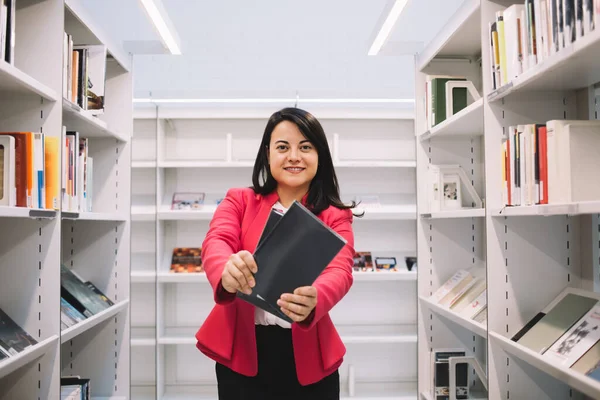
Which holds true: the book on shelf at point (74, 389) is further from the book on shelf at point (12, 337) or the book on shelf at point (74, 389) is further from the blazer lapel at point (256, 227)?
the blazer lapel at point (256, 227)

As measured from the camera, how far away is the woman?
50.3 inches

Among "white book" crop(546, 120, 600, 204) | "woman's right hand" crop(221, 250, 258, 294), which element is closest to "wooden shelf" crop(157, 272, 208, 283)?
"woman's right hand" crop(221, 250, 258, 294)

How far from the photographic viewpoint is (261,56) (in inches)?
144

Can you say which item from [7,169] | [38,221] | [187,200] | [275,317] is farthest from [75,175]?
[187,200]

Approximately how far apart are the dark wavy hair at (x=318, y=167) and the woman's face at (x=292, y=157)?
0.07 ft

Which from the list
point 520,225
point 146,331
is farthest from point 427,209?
point 146,331

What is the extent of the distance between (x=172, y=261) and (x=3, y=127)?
7.03 feet

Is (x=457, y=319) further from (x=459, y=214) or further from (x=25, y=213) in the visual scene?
(x=25, y=213)

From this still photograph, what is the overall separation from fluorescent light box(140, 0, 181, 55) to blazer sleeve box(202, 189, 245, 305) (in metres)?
1.06

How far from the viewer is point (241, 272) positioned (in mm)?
1065

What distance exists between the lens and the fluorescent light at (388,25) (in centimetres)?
192

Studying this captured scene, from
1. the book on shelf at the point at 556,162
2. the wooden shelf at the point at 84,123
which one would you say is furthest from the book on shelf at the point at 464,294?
the wooden shelf at the point at 84,123

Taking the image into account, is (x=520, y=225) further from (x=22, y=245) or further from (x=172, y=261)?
(x=172, y=261)

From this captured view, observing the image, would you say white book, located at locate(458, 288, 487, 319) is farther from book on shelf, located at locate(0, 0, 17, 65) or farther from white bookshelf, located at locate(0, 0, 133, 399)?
book on shelf, located at locate(0, 0, 17, 65)
